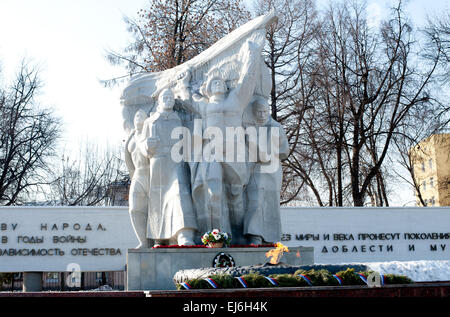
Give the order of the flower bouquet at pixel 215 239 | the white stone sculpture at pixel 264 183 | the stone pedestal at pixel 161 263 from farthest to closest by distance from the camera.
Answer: the white stone sculpture at pixel 264 183 → the flower bouquet at pixel 215 239 → the stone pedestal at pixel 161 263

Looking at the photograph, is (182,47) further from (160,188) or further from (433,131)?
(160,188)

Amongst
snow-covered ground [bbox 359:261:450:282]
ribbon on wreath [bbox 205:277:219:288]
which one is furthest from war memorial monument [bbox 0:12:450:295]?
ribbon on wreath [bbox 205:277:219:288]

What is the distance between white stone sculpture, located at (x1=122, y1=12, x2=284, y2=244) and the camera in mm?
11047

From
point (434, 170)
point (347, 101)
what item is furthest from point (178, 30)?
point (434, 170)

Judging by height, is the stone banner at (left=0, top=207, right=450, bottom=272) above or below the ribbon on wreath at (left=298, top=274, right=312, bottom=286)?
above

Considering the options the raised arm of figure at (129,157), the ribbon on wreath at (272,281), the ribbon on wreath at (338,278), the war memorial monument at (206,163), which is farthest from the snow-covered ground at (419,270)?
the raised arm of figure at (129,157)

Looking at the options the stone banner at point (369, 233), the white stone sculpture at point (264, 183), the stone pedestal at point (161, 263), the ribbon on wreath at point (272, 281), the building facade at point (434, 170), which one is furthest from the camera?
the building facade at point (434, 170)

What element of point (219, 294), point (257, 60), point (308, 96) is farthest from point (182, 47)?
point (219, 294)

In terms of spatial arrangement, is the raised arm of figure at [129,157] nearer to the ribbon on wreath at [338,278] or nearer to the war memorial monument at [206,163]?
the war memorial monument at [206,163]

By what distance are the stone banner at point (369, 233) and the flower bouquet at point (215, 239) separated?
5994 millimetres

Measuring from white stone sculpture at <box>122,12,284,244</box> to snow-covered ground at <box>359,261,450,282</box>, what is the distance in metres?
4.02

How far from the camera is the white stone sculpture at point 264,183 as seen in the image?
1130 cm

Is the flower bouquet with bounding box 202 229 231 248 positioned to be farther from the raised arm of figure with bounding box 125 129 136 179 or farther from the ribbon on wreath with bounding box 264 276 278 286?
the ribbon on wreath with bounding box 264 276 278 286
